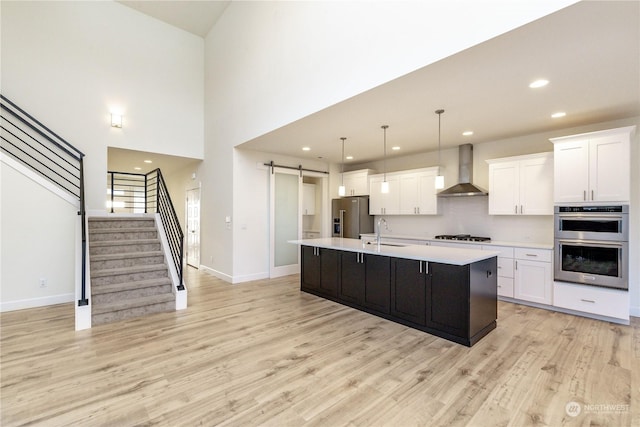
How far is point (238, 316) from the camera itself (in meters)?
4.03

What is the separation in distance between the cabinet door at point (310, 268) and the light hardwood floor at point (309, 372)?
101cm

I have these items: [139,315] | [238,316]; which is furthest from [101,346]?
[238,316]

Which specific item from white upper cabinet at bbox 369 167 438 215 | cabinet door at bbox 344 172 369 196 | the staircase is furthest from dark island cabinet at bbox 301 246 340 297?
cabinet door at bbox 344 172 369 196

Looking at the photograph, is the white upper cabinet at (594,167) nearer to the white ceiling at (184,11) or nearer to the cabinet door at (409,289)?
the cabinet door at (409,289)

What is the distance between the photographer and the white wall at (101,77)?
5.24 meters

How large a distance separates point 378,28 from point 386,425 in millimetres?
3609

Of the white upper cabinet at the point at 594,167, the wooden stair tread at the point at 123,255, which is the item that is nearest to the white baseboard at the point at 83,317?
the wooden stair tread at the point at 123,255

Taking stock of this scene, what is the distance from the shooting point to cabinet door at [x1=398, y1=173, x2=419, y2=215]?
20.6 ft

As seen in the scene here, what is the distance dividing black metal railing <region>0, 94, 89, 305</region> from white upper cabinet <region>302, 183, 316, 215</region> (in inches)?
192

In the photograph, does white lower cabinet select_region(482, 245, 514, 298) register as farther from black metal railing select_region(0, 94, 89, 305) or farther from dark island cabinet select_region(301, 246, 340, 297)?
black metal railing select_region(0, 94, 89, 305)

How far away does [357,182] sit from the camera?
7.38m

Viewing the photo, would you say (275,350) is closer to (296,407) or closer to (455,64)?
(296,407)

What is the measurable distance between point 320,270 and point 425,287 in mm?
1908

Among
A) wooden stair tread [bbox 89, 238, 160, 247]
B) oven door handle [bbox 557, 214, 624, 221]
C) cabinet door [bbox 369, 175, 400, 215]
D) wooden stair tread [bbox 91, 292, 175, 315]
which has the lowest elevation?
wooden stair tread [bbox 91, 292, 175, 315]
